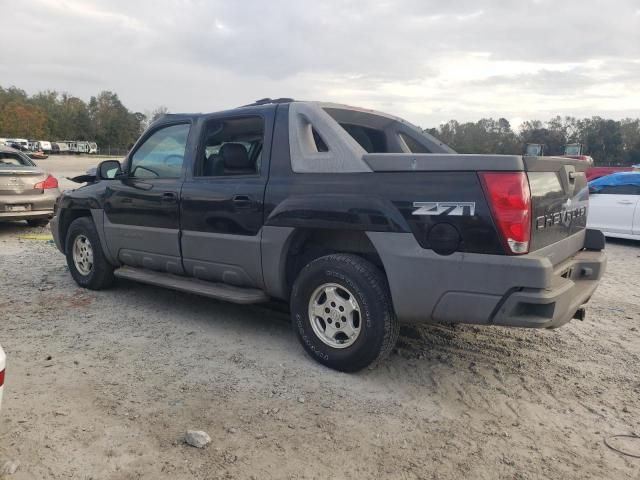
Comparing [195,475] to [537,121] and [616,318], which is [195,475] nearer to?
[616,318]

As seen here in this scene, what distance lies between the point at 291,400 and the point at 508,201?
1842 millimetres

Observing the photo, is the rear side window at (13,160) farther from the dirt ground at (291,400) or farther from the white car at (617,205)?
the white car at (617,205)

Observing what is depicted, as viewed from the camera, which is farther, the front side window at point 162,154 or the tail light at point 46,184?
the tail light at point 46,184

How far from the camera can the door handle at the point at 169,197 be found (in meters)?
4.77

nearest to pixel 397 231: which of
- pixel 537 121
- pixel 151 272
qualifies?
pixel 151 272

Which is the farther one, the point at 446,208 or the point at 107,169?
the point at 107,169

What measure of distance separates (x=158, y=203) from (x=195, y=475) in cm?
290

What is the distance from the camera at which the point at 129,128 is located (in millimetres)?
94188

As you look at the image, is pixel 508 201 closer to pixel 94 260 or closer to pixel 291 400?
pixel 291 400

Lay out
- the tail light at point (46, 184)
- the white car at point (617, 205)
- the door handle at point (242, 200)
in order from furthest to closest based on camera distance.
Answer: the white car at point (617, 205) < the tail light at point (46, 184) < the door handle at point (242, 200)

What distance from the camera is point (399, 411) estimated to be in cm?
328

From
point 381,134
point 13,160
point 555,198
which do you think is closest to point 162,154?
point 381,134

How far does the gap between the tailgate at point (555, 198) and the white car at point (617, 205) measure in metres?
6.70

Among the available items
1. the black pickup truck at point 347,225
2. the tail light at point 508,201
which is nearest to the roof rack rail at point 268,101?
the black pickup truck at point 347,225
